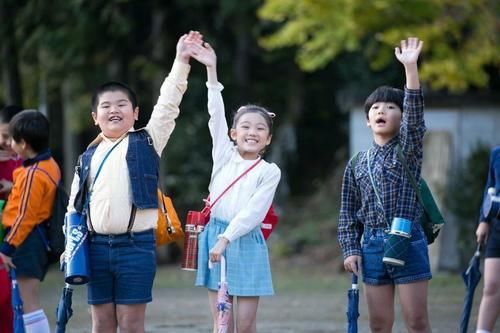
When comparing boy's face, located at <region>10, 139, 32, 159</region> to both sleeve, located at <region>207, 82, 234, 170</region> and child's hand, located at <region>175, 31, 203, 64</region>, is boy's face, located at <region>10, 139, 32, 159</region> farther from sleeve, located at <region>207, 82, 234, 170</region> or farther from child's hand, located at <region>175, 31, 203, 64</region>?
child's hand, located at <region>175, 31, 203, 64</region>

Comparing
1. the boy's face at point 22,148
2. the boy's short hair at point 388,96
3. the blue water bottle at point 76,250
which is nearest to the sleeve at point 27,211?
the boy's face at point 22,148

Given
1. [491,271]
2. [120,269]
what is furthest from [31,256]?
[491,271]

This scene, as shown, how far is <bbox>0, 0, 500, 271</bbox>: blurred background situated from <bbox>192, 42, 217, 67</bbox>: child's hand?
1089 centimetres

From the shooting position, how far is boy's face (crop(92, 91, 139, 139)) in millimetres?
7211

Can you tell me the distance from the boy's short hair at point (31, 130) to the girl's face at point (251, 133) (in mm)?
1530

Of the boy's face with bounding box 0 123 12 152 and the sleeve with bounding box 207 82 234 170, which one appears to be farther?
the boy's face with bounding box 0 123 12 152

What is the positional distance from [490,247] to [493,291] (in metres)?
0.31

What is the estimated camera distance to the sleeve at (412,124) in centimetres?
696

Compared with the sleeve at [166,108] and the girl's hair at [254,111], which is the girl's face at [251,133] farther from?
the sleeve at [166,108]

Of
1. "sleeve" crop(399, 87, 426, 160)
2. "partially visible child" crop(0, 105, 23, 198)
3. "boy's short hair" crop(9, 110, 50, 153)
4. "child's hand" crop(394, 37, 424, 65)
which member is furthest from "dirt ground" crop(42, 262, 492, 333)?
"child's hand" crop(394, 37, 424, 65)

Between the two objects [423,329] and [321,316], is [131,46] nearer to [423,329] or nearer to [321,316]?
[321,316]

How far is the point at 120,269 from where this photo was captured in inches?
275

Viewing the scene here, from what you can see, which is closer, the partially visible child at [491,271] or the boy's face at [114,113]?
the boy's face at [114,113]

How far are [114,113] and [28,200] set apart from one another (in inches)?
46.0
